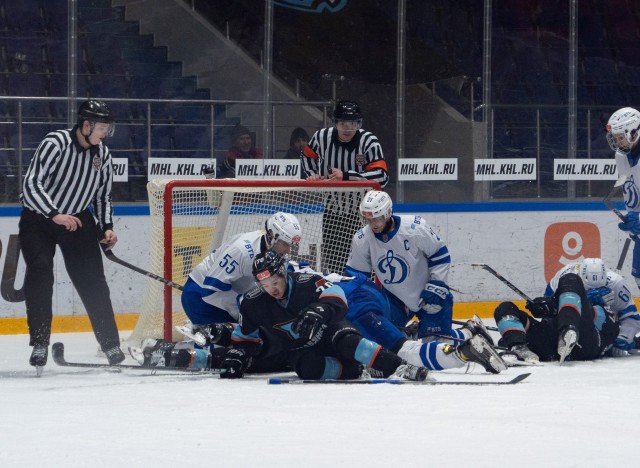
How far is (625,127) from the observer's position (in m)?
6.37

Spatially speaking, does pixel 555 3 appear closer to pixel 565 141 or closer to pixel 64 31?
pixel 565 141

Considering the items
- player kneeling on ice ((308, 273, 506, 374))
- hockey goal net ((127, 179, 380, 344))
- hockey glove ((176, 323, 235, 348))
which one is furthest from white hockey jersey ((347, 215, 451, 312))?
hockey glove ((176, 323, 235, 348))

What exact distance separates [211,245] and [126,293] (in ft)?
4.08

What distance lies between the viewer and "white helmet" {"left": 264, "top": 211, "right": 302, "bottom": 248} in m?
5.25

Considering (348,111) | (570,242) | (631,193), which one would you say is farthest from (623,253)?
(348,111)

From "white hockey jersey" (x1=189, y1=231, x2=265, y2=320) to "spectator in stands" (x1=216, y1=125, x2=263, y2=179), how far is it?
2.59 m

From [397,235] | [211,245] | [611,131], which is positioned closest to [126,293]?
[211,245]

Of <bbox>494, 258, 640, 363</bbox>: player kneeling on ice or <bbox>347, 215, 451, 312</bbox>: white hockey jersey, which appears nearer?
<bbox>494, 258, 640, 363</bbox>: player kneeling on ice

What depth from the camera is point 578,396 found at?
438 centimetres

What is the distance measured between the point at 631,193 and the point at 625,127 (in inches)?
16.5

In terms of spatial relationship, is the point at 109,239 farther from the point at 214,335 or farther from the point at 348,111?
the point at 348,111

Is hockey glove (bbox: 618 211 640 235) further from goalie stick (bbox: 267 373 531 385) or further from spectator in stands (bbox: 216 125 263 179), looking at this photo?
spectator in stands (bbox: 216 125 263 179)

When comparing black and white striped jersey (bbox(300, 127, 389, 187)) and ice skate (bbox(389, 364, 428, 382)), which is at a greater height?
black and white striped jersey (bbox(300, 127, 389, 187))

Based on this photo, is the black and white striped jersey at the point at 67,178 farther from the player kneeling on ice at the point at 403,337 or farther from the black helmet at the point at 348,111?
the black helmet at the point at 348,111
